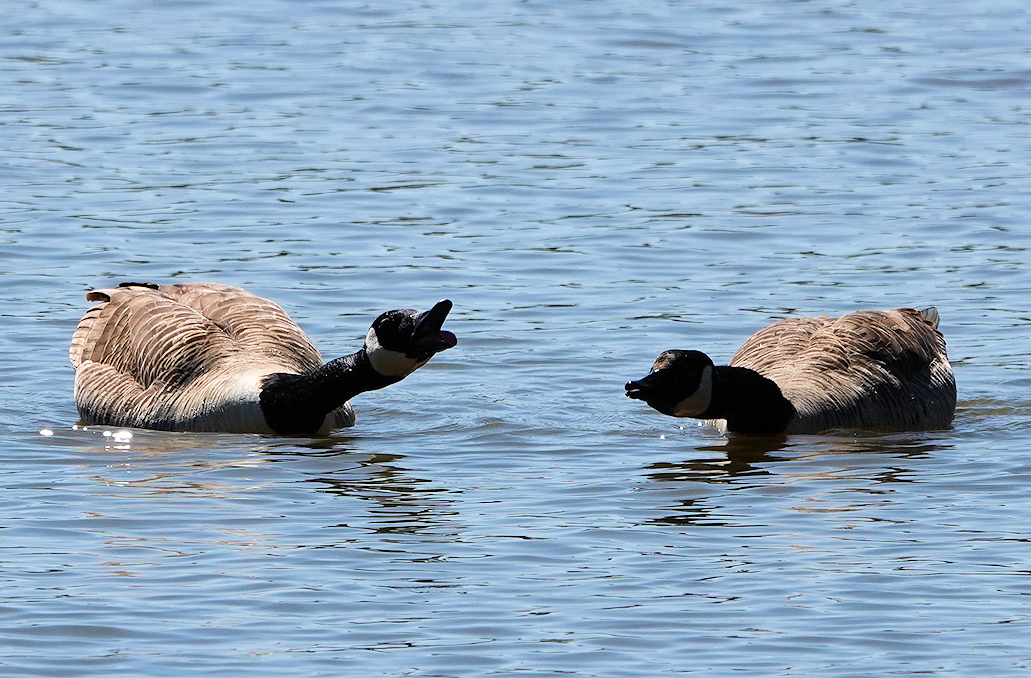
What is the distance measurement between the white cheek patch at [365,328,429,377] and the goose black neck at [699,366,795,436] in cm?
191

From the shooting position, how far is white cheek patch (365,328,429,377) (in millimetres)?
12742

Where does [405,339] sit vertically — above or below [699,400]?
above

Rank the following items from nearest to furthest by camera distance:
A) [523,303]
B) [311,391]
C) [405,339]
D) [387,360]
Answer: [405,339] → [387,360] → [311,391] → [523,303]

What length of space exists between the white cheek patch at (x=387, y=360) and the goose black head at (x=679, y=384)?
1.36m

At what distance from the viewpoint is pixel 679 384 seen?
13023 mm

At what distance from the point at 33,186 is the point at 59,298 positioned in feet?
13.7

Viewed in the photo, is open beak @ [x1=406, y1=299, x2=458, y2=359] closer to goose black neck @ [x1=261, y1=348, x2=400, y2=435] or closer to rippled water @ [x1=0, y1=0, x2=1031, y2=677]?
goose black neck @ [x1=261, y1=348, x2=400, y2=435]

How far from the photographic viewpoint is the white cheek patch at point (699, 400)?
13.1 m

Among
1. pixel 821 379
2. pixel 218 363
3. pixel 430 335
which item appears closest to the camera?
pixel 430 335

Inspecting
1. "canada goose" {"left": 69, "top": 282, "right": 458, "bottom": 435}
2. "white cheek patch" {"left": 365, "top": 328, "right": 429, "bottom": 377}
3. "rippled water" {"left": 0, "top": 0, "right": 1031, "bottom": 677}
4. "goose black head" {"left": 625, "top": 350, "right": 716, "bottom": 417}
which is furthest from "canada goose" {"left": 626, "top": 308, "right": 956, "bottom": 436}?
"canada goose" {"left": 69, "top": 282, "right": 458, "bottom": 435}

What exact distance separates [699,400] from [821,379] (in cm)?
125

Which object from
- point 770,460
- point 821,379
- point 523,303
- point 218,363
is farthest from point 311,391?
point 523,303

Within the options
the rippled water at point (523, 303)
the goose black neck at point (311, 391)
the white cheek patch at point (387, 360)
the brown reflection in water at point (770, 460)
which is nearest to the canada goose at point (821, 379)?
the brown reflection in water at point (770, 460)

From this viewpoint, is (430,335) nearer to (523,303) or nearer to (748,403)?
(748,403)
